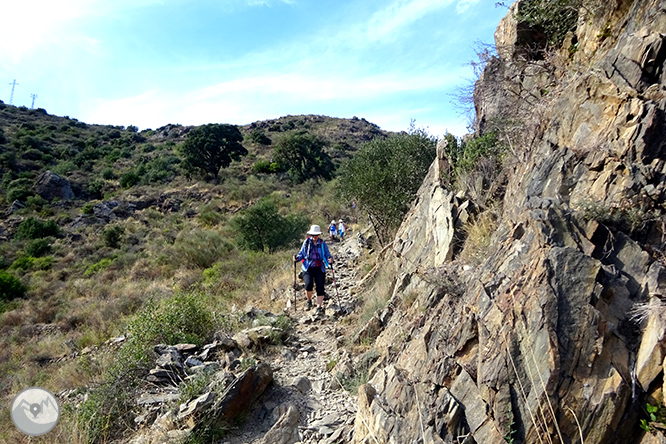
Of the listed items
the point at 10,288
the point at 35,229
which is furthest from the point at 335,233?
the point at 35,229

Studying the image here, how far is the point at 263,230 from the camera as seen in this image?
17.8 metres

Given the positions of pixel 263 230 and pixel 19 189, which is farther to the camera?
pixel 19 189

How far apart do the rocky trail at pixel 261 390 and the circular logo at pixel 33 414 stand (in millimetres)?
973

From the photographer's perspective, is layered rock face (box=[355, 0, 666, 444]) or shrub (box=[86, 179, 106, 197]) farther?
shrub (box=[86, 179, 106, 197])

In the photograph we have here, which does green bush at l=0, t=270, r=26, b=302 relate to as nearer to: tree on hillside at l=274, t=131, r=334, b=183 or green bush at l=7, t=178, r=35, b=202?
green bush at l=7, t=178, r=35, b=202

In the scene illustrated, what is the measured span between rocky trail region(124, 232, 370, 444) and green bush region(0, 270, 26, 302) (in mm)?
15147

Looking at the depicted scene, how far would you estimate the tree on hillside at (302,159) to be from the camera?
38.6 metres

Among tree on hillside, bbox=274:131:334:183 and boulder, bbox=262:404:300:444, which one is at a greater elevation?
tree on hillside, bbox=274:131:334:183

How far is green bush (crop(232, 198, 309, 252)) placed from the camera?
17609 millimetres

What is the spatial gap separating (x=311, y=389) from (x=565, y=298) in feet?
12.6

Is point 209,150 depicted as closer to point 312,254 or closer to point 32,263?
point 32,263

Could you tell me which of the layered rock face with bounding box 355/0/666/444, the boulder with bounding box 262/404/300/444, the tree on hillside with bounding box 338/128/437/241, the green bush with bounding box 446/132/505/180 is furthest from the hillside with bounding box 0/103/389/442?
the green bush with bounding box 446/132/505/180

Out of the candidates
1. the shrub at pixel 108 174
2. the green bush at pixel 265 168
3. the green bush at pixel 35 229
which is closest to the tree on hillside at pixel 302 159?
the green bush at pixel 265 168

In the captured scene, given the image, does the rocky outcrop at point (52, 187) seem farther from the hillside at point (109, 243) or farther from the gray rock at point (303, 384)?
the gray rock at point (303, 384)
